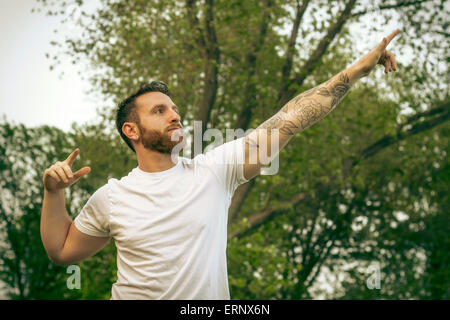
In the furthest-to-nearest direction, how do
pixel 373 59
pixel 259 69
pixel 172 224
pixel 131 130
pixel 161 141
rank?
pixel 259 69, pixel 131 130, pixel 161 141, pixel 373 59, pixel 172 224

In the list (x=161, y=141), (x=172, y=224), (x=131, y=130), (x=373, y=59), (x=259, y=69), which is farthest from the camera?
(x=259, y=69)

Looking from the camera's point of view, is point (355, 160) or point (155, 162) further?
point (355, 160)

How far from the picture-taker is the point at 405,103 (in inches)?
585

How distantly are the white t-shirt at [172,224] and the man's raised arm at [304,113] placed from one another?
0.09m

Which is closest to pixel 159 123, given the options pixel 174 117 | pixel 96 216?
pixel 174 117

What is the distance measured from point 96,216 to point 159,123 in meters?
0.69

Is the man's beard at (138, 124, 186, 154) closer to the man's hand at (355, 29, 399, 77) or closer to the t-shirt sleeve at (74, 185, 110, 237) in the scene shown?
the t-shirt sleeve at (74, 185, 110, 237)

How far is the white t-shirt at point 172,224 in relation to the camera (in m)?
2.68

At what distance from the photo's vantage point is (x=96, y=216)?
3.03 meters

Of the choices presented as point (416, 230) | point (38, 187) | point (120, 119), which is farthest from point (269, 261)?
point (38, 187)

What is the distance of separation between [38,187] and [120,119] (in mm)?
19101

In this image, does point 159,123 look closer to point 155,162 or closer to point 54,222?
point 155,162

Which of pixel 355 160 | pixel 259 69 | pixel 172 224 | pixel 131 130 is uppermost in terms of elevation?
pixel 259 69

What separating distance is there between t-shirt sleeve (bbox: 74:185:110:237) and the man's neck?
29 cm
